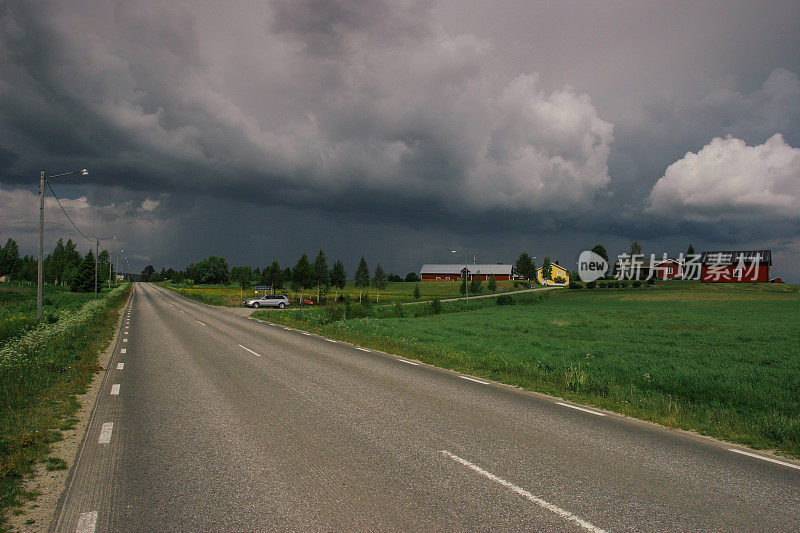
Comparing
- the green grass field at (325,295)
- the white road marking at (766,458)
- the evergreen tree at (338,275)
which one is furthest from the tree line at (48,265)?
the white road marking at (766,458)

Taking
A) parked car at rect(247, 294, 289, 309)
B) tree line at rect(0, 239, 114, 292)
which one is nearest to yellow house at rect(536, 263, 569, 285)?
parked car at rect(247, 294, 289, 309)

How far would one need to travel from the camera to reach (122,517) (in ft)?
14.4

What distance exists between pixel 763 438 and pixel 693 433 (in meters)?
0.98

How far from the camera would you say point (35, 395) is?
899cm

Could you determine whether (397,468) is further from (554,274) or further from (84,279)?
(554,274)

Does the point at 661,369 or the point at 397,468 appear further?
the point at 661,369

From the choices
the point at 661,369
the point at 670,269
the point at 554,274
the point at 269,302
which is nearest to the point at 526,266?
the point at 554,274

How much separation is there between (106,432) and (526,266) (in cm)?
14920

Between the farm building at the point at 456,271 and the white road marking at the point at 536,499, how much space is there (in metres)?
144

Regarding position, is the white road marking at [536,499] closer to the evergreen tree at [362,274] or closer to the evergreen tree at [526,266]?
the evergreen tree at [362,274]

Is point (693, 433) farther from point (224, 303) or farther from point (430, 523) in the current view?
point (224, 303)

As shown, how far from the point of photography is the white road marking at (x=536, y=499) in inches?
161

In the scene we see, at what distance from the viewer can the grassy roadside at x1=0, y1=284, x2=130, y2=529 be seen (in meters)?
5.51

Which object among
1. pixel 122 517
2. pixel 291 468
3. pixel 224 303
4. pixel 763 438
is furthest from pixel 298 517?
pixel 224 303
